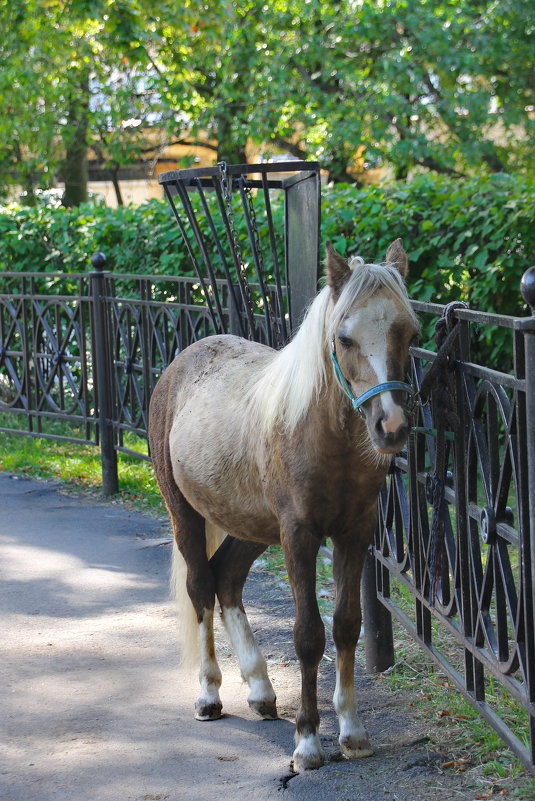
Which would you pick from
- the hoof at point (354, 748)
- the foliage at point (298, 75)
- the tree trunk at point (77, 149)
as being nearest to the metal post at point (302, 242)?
the hoof at point (354, 748)

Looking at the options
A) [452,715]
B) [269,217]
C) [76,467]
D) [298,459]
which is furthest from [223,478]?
[76,467]

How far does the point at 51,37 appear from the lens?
14500mm

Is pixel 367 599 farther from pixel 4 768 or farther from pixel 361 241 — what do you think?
pixel 361 241

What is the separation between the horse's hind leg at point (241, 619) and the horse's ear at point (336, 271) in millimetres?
1549

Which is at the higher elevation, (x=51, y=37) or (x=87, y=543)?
(x=51, y=37)

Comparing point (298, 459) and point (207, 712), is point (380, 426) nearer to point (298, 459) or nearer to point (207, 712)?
point (298, 459)

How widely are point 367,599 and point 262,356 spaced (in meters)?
1.27

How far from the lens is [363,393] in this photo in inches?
116

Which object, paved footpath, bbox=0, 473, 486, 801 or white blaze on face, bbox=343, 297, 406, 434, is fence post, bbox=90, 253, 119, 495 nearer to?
paved footpath, bbox=0, 473, 486, 801

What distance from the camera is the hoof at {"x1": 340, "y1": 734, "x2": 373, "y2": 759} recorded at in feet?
11.4

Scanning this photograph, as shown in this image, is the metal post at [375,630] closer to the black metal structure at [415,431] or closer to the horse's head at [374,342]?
the black metal structure at [415,431]

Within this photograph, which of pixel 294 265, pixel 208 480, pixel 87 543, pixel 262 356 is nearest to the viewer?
pixel 208 480

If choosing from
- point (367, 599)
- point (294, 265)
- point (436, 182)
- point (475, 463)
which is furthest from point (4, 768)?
point (436, 182)

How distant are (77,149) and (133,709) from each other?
1515 cm
